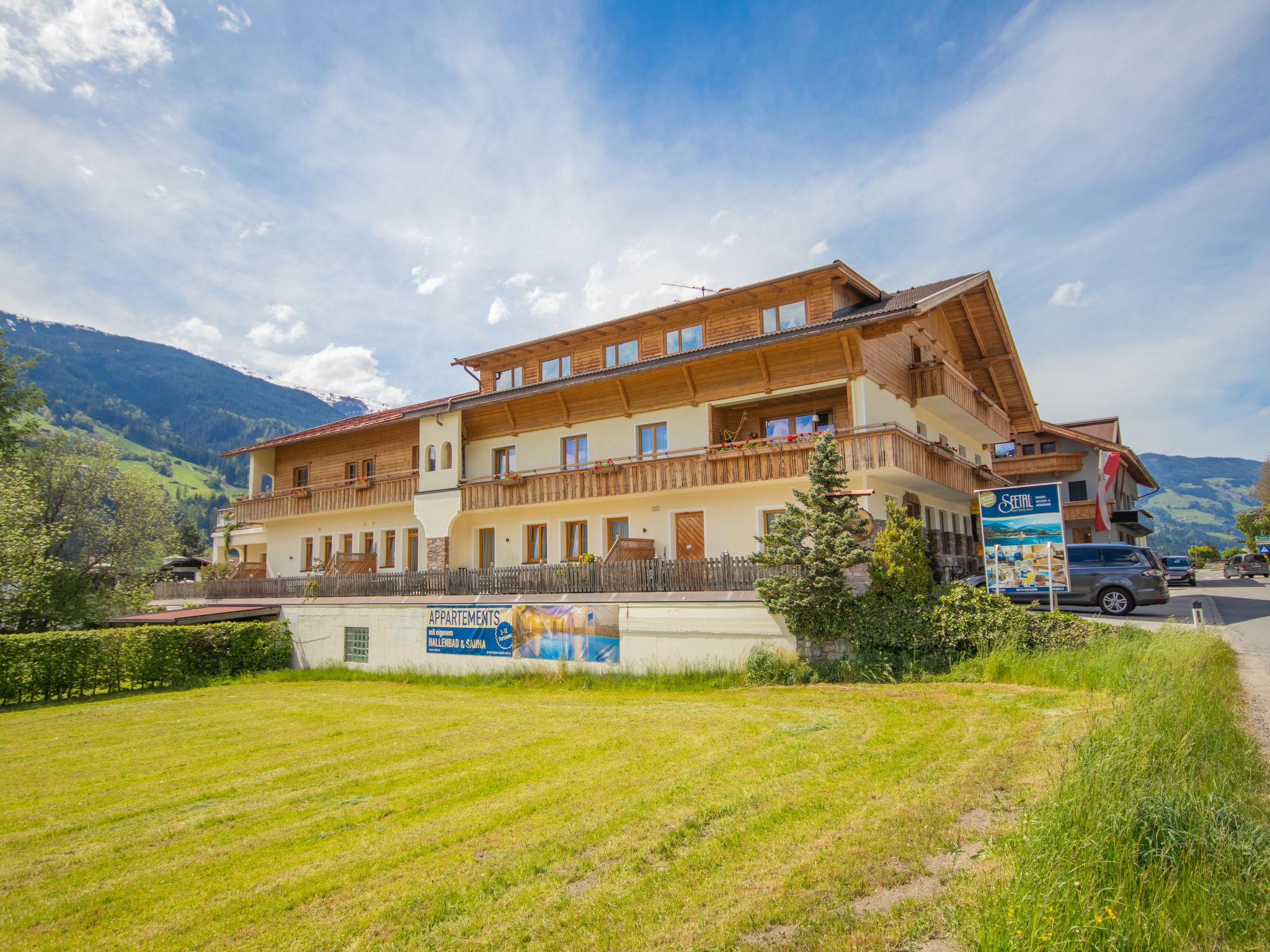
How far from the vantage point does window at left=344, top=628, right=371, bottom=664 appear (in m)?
24.4

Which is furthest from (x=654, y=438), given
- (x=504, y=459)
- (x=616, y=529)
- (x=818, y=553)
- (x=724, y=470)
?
(x=818, y=553)

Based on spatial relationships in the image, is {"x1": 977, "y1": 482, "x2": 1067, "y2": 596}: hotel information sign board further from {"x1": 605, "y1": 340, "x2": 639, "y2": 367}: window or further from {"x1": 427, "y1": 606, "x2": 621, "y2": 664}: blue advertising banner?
{"x1": 605, "y1": 340, "x2": 639, "y2": 367}: window

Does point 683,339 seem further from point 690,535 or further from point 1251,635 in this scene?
point 1251,635

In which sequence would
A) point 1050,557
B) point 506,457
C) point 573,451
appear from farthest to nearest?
1. point 506,457
2. point 573,451
3. point 1050,557

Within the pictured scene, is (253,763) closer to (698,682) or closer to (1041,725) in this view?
(698,682)

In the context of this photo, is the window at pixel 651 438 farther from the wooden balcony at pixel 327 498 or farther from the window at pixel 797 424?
the wooden balcony at pixel 327 498

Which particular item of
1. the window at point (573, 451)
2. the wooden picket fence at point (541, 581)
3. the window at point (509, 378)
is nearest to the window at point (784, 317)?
the window at point (573, 451)

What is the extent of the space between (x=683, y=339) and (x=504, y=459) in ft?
29.2

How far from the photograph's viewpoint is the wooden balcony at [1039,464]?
46312mm

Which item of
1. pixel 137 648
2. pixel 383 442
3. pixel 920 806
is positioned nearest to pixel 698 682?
pixel 920 806

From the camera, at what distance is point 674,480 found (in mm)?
22609

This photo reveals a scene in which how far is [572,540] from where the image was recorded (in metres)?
26.8

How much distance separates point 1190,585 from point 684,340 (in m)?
32.4

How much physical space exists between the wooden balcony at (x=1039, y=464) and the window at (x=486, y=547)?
32894 millimetres
